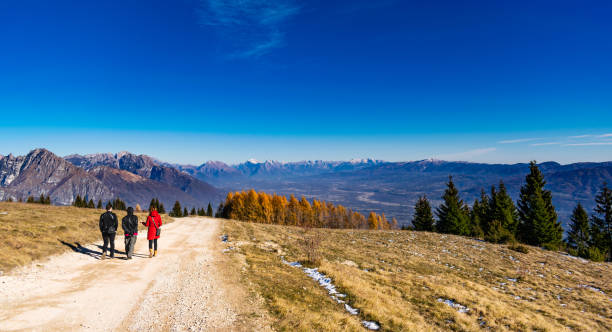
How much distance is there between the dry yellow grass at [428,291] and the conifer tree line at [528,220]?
17.0m

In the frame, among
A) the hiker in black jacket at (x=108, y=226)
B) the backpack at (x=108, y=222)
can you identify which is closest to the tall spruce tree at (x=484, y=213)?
the hiker in black jacket at (x=108, y=226)

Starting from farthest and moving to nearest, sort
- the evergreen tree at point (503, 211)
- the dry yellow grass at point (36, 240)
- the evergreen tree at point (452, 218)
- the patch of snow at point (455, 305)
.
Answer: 1. the evergreen tree at point (452, 218)
2. the evergreen tree at point (503, 211)
3. the dry yellow grass at point (36, 240)
4. the patch of snow at point (455, 305)

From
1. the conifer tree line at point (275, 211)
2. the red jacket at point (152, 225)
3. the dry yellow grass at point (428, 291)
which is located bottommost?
the conifer tree line at point (275, 211)

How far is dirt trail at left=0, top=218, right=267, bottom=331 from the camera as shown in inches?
286

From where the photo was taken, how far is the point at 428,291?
13.4 m

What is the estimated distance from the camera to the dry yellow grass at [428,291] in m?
9.27

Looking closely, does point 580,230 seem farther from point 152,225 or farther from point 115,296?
point 115,296

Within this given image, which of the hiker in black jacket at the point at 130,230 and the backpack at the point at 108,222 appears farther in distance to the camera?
the hiker in black jacket at the point at 130,230

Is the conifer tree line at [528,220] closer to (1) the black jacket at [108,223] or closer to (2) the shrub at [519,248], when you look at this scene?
(2) the shrub at [519,248]

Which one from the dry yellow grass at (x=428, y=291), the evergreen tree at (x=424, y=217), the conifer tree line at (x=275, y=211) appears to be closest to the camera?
the dry yellow grass at (x=428, y=291)

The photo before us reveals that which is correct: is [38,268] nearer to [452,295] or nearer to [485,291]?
[452,295]

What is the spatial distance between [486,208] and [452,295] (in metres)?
57.9

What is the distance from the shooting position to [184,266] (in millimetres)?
13602

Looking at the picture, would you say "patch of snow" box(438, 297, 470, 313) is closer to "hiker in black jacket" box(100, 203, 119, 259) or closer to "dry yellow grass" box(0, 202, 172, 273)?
"hiker in black jacket" box(100, 203, 119, 259)
